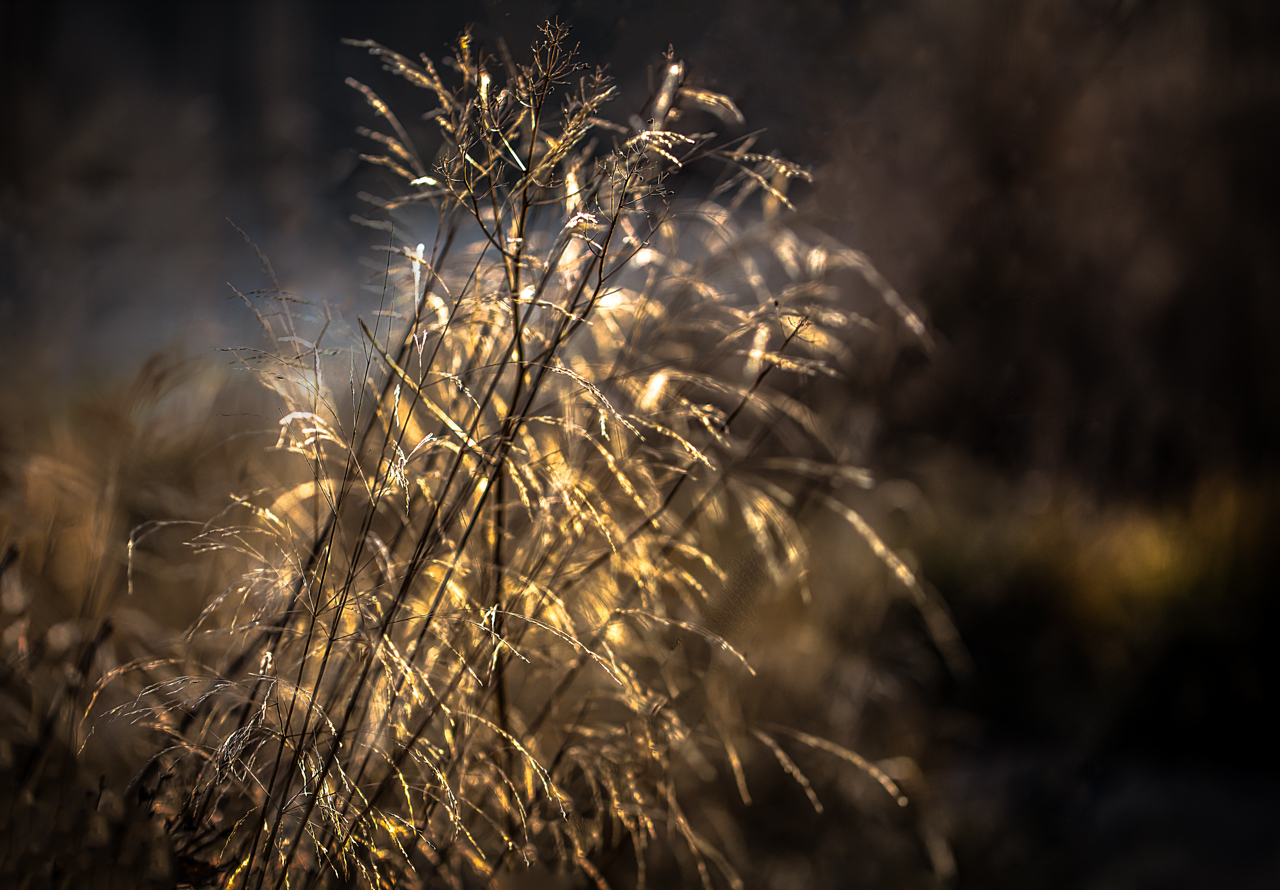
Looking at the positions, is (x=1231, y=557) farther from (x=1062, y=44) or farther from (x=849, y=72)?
(x=849, y=72)

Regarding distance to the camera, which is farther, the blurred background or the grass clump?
the blurred background

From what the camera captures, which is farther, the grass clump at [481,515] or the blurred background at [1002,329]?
the blurred background at [1002,329]

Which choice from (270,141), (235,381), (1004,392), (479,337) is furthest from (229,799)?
(1004,392)

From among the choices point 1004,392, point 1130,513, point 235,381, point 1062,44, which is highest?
point 1062,44

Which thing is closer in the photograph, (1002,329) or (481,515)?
(481,515)

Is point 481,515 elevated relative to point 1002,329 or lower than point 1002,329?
lower
